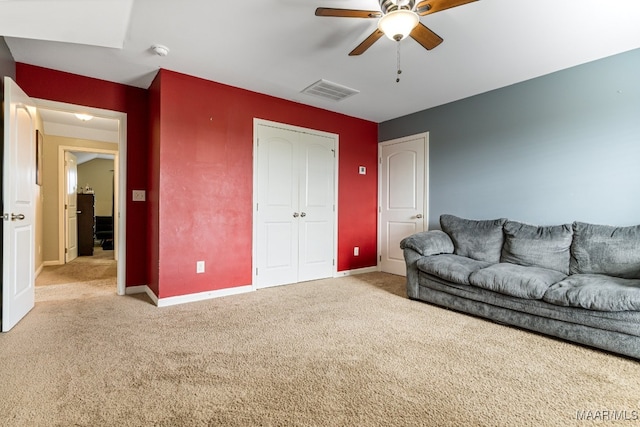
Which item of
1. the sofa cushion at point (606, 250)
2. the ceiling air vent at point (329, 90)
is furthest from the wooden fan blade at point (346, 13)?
the sofa cushion at point (606, 250)

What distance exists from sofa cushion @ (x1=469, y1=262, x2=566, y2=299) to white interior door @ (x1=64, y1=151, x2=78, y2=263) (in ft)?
21.3

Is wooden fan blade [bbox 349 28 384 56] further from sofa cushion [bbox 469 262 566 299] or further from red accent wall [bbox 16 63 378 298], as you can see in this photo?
sofa cushion [bbox 469 262 566 299]

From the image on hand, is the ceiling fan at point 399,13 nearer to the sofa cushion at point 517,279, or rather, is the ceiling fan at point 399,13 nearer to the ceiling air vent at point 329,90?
the ceiling air vent at point 329,90

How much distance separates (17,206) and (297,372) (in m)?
2.72

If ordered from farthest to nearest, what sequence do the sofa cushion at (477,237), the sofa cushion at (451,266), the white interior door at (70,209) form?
the white interior door at (70,209)
the sofa cushion at (477,237)
the sofa cushion at (451,266)

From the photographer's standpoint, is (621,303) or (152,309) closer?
(621,303)

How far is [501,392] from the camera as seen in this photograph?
66.4 inches

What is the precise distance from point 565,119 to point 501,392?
2819 millimetres

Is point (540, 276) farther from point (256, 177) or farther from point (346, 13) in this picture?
point (256, 177)

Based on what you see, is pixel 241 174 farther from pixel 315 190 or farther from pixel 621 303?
pixel 621 303

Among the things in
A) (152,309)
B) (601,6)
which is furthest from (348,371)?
(601,6)

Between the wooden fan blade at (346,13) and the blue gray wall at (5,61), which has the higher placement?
the blue gray wall at (5,61)

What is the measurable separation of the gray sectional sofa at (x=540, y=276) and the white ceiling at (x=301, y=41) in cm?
161

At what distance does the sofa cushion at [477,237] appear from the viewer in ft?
10.9
